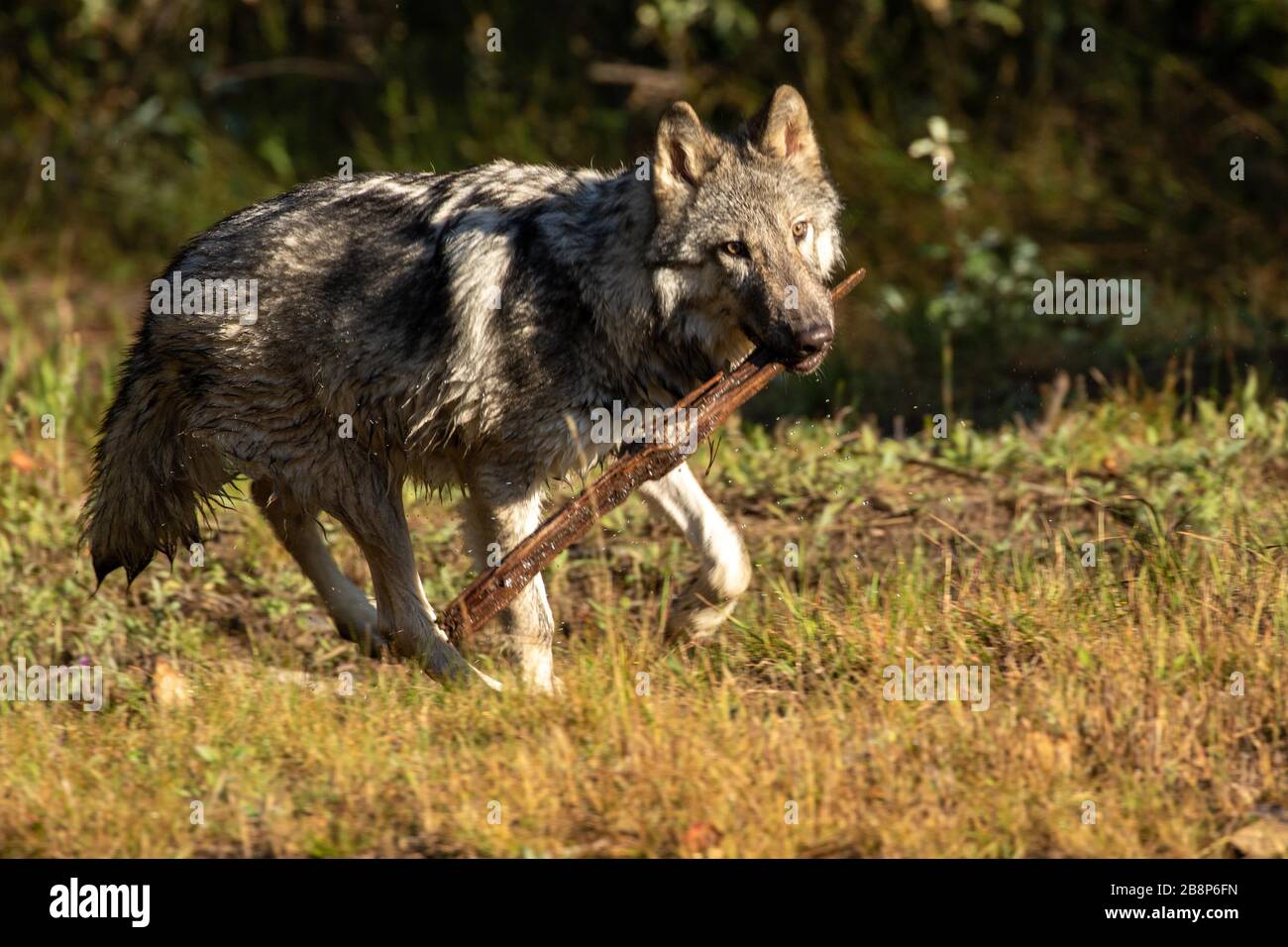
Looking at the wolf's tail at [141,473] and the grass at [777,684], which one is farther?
the wolf's tail at [141,473]

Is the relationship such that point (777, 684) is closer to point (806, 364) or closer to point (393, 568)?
point (806, 364)

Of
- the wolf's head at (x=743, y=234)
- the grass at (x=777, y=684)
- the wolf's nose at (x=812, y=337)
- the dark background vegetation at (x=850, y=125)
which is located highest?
the dark background vegetation at (x=850, y=125)

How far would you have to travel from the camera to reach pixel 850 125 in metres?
10.3

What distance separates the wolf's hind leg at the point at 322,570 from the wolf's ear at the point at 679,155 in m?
1.75

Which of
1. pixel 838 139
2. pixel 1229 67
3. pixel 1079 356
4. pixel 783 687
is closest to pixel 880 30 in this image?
pixel 838 139

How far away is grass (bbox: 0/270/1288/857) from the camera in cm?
382

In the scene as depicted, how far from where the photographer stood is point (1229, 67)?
33.4 feet

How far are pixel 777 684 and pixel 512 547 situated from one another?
Answer: 96 cm

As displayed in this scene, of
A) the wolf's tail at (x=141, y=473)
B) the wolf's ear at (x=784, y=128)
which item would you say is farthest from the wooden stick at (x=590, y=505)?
the wolf's tail at (x=141, y=473)

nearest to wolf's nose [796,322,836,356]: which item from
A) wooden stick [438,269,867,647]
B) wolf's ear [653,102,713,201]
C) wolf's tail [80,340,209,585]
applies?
wooden stick [438,269,867,647]

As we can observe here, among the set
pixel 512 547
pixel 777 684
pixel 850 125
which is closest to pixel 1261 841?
pixel 777 684

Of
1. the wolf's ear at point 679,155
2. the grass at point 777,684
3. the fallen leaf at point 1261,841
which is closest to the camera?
the fallen leaf at point 1261,841

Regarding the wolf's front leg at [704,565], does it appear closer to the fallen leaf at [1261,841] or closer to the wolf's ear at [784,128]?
the wolf's ear at [784,128]

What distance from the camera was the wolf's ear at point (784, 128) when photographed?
16.5 feet
